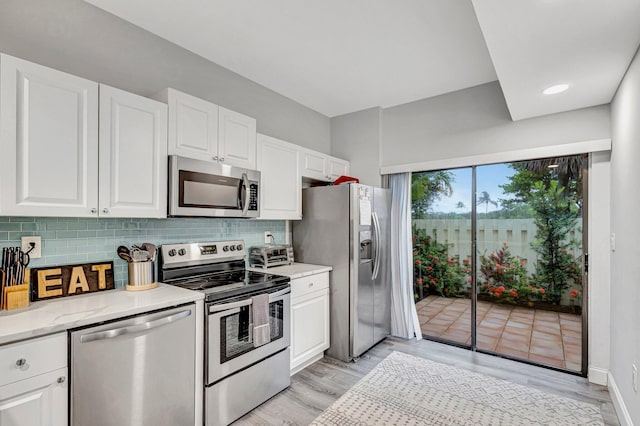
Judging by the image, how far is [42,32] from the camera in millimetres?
1941

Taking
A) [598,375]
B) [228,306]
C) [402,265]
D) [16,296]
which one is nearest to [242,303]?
[228,306]

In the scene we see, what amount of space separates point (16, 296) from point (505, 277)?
3755 mm

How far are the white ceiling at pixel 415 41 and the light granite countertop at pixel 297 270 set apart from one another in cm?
187

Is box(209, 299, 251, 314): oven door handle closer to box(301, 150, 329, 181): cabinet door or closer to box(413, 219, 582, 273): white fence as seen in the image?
box(301, 150, 329, 181): cabinet door

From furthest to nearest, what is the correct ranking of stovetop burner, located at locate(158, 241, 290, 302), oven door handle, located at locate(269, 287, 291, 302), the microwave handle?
the microwave handle
oven door handle, located at locate(269, 287, 291, 302)
stovetop burner, located at locate(158, 241, 290, 302)

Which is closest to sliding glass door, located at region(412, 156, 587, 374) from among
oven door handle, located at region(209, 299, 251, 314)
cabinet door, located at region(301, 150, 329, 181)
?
cabinet door, located at region(301, 150, 329, 181)

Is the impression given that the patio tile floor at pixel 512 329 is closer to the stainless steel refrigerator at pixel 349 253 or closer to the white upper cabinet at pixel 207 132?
the stainless steel refrigerator at pixel 349 253

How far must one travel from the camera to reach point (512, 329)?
10.4 feet

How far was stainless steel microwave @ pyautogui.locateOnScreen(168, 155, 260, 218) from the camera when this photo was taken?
7.28ft

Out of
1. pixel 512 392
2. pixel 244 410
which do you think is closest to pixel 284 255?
pixel 244 410

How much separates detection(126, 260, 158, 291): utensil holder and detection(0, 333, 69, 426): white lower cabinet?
0.65 meters

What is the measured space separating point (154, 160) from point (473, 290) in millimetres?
3200

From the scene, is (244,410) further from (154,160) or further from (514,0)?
(514,0)

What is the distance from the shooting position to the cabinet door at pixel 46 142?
156 cm
